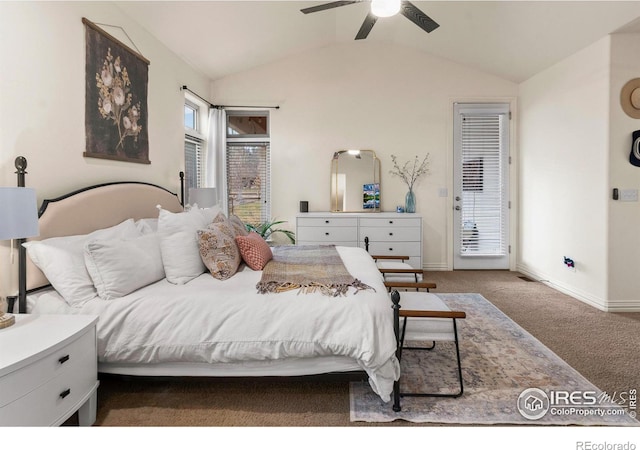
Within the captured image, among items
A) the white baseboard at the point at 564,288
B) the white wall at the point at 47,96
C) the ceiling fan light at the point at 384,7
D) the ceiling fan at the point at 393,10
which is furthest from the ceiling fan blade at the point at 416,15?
the white baseboard at the point at 564,288

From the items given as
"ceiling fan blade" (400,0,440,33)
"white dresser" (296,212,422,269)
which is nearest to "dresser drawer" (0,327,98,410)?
"ceiling fan blade" (400,0,440,33)

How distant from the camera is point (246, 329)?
1839 millimetres

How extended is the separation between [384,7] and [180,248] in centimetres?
209

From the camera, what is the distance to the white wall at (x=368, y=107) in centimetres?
500

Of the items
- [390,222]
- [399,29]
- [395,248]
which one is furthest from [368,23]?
[395,248]

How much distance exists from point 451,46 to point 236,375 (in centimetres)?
459

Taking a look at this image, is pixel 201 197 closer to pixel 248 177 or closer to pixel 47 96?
pixel 248 177

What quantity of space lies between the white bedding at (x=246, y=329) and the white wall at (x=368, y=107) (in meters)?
3.37

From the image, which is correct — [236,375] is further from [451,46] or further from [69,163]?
[451,46]

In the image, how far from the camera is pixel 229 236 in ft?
8.45

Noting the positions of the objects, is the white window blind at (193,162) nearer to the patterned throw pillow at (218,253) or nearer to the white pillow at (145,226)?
the white pillow at (145,226)
